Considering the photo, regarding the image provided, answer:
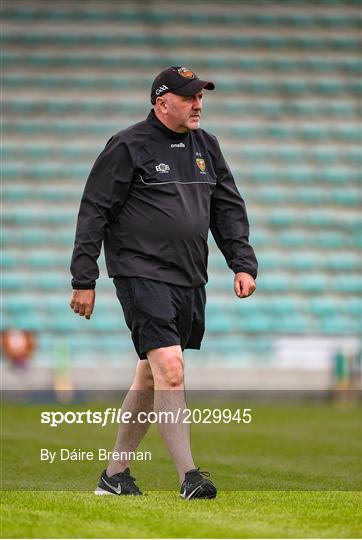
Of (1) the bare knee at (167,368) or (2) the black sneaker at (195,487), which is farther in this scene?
(1) the bare knee at (167,368)

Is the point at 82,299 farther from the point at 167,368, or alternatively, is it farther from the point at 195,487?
the point at 195,487

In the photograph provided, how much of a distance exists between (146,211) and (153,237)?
0.10 meters

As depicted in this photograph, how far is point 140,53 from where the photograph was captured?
1980 centimetres

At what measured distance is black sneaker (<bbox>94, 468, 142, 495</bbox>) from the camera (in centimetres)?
523

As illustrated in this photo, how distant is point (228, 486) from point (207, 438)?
136 inches

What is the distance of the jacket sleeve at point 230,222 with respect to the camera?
545cm

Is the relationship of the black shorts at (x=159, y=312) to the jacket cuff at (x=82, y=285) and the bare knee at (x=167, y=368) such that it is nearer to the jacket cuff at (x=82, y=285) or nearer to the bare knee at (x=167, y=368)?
the bare knee at (x=167, y=368)

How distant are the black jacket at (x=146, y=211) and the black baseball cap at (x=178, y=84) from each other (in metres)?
0.12

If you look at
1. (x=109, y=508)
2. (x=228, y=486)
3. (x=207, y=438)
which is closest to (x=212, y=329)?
(x=207, y=438)

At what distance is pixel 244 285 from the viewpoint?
5344mm

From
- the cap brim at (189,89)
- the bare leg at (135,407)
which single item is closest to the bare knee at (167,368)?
the bare leg at (135,407)

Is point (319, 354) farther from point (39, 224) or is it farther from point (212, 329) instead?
point (39, 224)

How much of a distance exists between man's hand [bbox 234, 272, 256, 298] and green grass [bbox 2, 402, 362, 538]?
75 centimetres

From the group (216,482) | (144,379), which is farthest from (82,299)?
(216,482)
